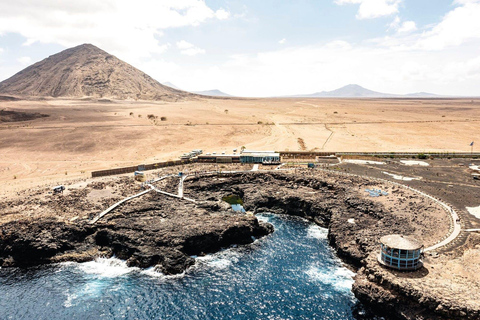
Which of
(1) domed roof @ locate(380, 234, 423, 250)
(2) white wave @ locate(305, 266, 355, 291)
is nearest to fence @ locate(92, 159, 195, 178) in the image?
(2) white wave @ locate(305, 266, 355, 291)

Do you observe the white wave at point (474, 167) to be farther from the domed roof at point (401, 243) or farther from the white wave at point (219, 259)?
the white wave at point (219, 259)

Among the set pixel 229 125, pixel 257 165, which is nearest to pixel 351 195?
pixel 257 165

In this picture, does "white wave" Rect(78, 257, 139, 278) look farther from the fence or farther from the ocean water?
the fence

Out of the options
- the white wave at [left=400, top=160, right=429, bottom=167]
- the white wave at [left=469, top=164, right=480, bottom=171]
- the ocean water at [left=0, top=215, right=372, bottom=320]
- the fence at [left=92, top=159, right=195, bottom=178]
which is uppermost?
the white wave at [left=469, top=164, right=480, bottom=171]

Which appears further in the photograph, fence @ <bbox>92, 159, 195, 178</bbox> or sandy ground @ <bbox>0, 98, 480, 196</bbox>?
sandy ground @ <bbox>0, 98, 480, 196</bbox>

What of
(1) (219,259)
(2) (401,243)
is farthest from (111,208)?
(2) (401,243)

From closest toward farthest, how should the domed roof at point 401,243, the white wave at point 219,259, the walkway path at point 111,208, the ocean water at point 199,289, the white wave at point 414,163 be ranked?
the domed roof at point 401,243 < the ocean water at point 199,289 < the white wave at point 219,259 < the walkway path at point 111,208 < the white wave at point 414,163

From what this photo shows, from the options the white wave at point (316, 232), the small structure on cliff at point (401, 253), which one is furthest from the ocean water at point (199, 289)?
the small structure on cliff at point (401, 253)
